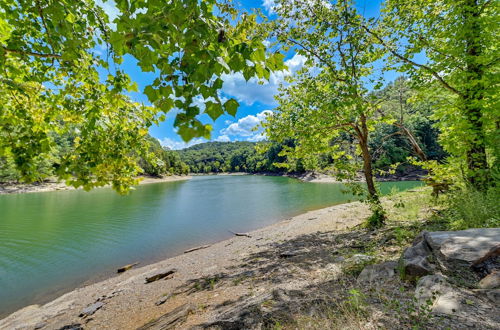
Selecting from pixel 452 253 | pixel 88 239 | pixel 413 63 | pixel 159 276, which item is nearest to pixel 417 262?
pixel 452 253

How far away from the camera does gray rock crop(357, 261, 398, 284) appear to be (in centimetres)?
373

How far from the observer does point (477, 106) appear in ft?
18.4

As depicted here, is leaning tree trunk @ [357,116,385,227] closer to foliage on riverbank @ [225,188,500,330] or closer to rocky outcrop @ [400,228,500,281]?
foliage on riverbank @ [225,188,500,330]

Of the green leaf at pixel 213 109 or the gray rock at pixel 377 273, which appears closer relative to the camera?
the green leaf at pixel 213 109

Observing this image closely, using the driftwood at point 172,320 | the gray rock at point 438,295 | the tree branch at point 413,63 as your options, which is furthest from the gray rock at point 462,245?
the tree branch at point 413,63

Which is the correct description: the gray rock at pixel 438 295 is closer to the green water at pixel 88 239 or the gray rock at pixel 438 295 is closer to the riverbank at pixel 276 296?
the riverbank at pixel 276 296

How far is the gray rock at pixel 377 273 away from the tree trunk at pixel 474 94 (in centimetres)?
453

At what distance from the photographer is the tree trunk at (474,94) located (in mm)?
5766

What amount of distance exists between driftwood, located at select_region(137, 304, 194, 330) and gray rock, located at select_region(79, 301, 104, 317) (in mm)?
2926

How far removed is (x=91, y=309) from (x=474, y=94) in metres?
12.5

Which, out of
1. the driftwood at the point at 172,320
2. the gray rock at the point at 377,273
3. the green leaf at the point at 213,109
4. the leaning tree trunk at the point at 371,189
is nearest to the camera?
the green leaf at the point at 213,109

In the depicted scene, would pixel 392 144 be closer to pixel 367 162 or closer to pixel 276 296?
pixel 367 162

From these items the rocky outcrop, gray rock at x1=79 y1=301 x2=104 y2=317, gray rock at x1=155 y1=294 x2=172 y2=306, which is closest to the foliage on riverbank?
the rocky outcrop

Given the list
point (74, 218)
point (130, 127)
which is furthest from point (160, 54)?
point (74, 218)
